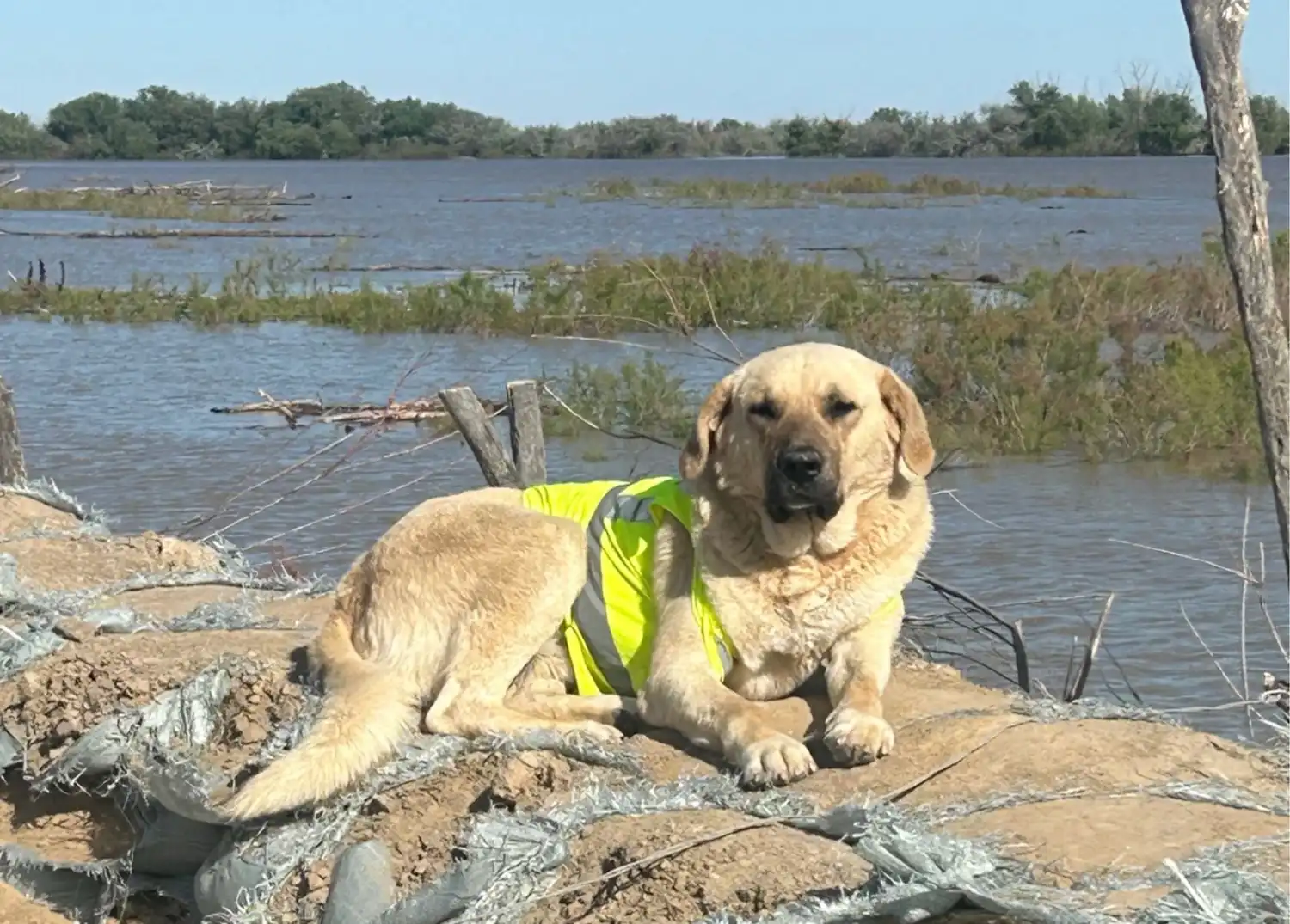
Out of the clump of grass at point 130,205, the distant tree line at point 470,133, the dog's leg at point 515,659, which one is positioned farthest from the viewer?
the distant tree line at point 470,133

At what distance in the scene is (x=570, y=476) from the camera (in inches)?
481

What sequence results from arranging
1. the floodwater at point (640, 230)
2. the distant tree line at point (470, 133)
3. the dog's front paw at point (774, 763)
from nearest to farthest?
the dog's front paw at point (774, 763), the floodwater at point (640, 230), the distant tree line at point (470, 133)

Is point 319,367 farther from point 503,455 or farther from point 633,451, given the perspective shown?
point 503,455

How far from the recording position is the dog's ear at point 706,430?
17.4 ft

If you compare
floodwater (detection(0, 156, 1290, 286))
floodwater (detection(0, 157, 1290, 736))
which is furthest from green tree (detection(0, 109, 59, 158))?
floodwater (detection(0, 157, 1290, 736))

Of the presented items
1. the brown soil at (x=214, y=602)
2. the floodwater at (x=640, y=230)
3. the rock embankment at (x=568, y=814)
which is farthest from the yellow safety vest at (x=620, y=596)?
the floodwater at (x=640, y=230)

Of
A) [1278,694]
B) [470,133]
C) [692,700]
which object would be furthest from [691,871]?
[470,133]

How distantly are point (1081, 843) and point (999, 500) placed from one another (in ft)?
25.2

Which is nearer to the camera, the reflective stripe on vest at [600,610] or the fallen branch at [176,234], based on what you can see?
the reflective stripe on vest at [600,610]

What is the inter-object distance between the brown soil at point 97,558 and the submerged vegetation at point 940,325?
2537 mm

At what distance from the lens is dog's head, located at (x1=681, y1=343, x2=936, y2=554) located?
16.3 ft

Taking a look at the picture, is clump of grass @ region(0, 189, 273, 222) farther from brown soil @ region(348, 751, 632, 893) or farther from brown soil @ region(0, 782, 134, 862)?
brown soil @ region(348, 751, 632, 893)

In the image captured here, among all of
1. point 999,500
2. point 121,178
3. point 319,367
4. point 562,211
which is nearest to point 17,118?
point 121,178

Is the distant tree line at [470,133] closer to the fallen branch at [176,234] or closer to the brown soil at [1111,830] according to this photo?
the fallen branch at [176,234]
